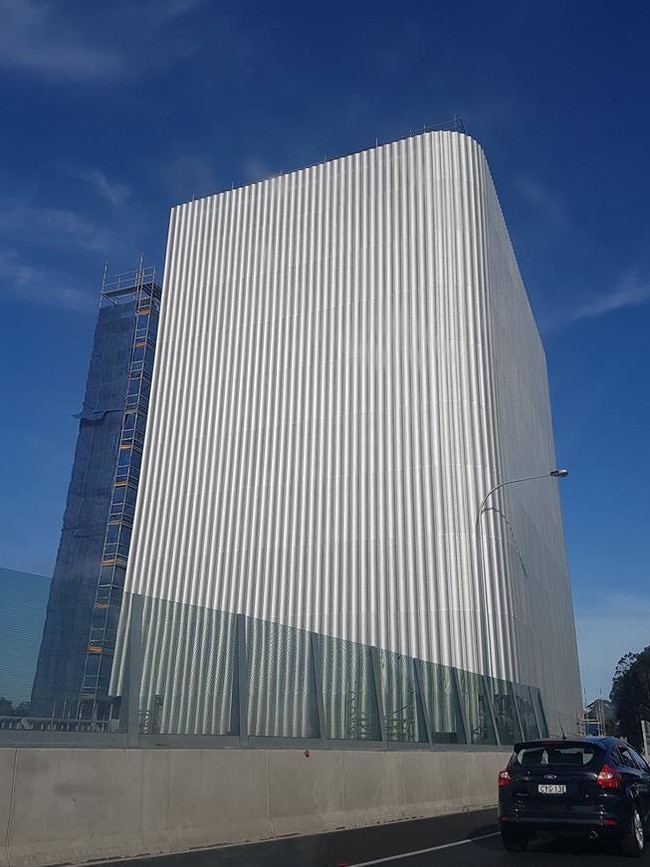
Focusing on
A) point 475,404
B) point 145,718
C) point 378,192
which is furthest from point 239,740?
point 378,192

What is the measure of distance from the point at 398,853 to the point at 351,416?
101 ft

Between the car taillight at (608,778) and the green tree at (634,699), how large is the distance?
11661cm

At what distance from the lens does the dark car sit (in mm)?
10727

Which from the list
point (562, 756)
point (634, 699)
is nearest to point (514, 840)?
point (562, 756)

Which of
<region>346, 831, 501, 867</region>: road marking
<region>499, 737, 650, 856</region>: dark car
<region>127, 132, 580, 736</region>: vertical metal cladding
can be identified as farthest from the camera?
<region>127, 132, 580, 736</region>: vertical metal cladding

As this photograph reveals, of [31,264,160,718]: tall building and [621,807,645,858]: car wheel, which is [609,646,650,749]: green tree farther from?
[621,807,645,858]: car wheel

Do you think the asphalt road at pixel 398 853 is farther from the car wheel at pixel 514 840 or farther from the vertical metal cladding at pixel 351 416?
the vertical metal cladding at pixel 351 416

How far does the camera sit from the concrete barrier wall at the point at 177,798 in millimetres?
7973

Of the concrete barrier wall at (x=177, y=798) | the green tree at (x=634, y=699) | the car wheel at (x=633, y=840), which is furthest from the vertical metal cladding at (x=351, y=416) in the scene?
the green tree at (x=634, y=699)

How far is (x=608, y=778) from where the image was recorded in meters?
10.9

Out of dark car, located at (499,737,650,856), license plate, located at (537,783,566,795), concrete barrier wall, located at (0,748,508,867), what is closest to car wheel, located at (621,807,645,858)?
dark car, located at (499,737,650,856)

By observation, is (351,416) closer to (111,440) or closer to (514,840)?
(111,440)

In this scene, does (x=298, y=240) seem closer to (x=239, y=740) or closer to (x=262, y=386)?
(x=262, y=386)

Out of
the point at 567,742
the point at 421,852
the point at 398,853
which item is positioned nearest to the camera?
the point at 398,853
